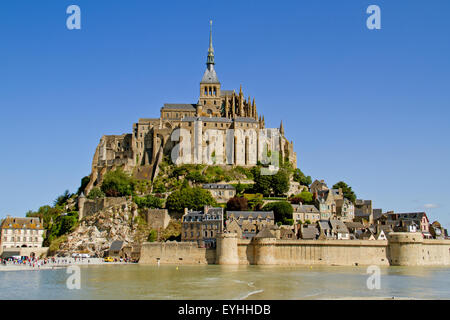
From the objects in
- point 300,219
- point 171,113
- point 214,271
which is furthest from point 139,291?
point 171,113

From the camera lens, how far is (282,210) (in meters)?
59.7

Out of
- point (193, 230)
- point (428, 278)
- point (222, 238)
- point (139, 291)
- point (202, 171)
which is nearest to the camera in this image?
point (139, 291)

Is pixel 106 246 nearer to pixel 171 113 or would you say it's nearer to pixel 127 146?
pixel 127 146

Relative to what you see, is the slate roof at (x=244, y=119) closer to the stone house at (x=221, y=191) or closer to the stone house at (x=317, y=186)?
the stone house at (x=317, y=186)

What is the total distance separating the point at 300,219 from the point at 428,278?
2242 cm

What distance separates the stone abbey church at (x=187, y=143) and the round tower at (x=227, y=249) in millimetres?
24609

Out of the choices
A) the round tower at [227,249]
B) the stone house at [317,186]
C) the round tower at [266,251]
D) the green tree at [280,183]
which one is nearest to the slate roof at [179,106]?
the green tree at [280,183]

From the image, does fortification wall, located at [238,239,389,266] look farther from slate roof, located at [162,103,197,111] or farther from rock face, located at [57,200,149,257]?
slate roof, located at [162,103,197,111]

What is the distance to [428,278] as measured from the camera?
39906mm

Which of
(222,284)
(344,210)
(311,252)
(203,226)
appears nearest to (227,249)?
(203,226)

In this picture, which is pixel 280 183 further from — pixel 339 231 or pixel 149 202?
pixel 149 202

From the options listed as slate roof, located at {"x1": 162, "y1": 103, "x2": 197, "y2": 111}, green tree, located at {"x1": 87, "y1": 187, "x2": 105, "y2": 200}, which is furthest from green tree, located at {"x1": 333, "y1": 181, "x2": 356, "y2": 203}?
green tree, located at {"x1": 87, "y1": 187, "x2": 105, "y2": 200}

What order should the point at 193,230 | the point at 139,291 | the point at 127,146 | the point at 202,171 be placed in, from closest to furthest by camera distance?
the point at 139,291 → the point at 193,230 → the point at 202,171 → the point at 127,146

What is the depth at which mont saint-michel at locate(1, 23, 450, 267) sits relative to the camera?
2014 inches
